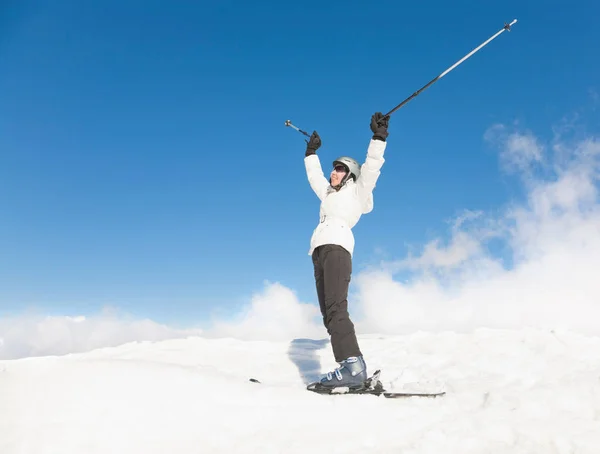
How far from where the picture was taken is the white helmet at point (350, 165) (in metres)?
6.43

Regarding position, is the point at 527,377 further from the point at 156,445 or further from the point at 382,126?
the point at 156,445

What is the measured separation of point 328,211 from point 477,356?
11.6 feet

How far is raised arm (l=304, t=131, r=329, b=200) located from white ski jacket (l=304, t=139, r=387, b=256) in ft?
0.71

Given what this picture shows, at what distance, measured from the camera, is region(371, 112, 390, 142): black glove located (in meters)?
5.62

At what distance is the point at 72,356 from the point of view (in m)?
8.16

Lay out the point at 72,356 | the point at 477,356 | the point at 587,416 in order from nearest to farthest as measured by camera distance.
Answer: the point at 587,416, the point at 477,356, the point at 72,356

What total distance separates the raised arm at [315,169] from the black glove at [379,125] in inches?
53.2

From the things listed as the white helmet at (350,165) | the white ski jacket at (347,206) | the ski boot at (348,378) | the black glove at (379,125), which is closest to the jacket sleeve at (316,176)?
the white ski jacket at (347,206)

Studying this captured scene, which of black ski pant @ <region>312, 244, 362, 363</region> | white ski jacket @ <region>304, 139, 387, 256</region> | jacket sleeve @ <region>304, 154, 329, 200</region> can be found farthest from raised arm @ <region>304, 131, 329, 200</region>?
black ski pant @ <region>312, 244, 362, 363</region>

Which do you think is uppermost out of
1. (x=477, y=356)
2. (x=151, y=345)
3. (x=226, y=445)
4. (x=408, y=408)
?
(x=151, y=345)

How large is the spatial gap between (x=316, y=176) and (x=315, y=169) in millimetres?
145

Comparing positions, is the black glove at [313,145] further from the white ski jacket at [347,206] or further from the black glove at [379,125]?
the black glove at [379,125]

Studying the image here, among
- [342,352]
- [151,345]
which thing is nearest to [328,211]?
[342,352]

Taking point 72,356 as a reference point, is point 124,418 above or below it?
below
